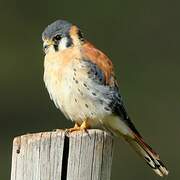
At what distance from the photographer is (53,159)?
223 inches

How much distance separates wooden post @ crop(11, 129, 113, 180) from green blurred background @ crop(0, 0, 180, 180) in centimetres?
839

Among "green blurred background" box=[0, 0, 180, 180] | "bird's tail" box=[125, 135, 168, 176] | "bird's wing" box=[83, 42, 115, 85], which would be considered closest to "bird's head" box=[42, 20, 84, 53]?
"bird's wing" box=[83, 42, 115, 85]

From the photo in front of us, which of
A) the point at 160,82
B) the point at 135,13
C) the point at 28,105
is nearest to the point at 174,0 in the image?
the point at 135,13

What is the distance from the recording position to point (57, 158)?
5.67 m

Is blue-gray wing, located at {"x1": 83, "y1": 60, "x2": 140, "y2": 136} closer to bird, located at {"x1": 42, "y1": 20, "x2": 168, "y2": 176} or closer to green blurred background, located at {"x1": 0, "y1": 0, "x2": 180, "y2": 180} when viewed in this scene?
bird, located at {"x1": 42, "y1": 20, "x2": 168, "y2": 176}

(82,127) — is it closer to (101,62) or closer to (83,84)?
(83,84)

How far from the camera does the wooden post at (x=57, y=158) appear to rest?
18.5ft

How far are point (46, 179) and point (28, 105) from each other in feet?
37.7

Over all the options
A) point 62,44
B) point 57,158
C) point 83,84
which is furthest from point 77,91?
point 57,158

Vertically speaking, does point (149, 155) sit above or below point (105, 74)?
below

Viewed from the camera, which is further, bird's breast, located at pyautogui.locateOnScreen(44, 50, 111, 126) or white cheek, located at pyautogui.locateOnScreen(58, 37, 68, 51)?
white cheek, located at pyautogui.locateOnScreen(58, 37, 68, 51)

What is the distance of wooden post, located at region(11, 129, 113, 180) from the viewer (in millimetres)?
5637

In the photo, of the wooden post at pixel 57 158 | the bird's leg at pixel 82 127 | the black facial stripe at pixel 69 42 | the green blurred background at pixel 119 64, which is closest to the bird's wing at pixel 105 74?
the black facial stripe at pixel 69 42

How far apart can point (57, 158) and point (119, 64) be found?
12.3m
